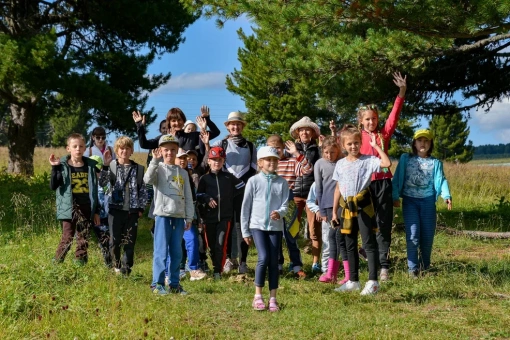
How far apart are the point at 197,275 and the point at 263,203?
5.89 ft

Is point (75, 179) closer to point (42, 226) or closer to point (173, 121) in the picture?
point (173, 121)

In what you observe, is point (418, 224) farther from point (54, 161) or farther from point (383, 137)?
point (54, 161)

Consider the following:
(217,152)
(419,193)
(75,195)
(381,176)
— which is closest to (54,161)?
(75,195)

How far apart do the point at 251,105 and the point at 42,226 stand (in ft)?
105

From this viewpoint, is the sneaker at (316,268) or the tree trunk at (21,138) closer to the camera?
the sneaker at (316,268)

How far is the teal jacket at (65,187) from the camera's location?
6.88 meters

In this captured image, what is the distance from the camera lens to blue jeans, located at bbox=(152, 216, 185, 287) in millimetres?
6227

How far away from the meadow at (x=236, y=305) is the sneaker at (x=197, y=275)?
0.16 meters

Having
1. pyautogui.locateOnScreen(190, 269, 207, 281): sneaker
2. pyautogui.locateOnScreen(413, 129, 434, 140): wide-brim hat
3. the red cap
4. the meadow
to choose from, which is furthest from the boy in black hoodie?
pyautogui.locateOnScreen(413, 129, 434, 140): wide-brim hat

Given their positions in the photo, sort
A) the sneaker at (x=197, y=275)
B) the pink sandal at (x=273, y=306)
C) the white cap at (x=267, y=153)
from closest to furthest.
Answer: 1. the pink sandal at (x=273, y=306)
2. the white cap at (x=267, y=153)
3. the sneaker at (x=197, y=275)

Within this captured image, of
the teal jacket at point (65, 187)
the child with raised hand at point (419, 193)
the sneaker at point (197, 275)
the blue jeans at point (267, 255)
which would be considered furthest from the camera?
the sneaker at point (197, 275)

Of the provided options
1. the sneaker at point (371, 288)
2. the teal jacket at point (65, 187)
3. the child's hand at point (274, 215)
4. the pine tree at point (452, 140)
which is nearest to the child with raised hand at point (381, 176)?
the sneaker at point (371, 288)

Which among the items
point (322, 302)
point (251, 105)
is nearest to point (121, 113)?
point (322, 302)

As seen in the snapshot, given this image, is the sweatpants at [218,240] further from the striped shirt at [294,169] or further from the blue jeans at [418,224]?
the blue jeans at [418,224]
